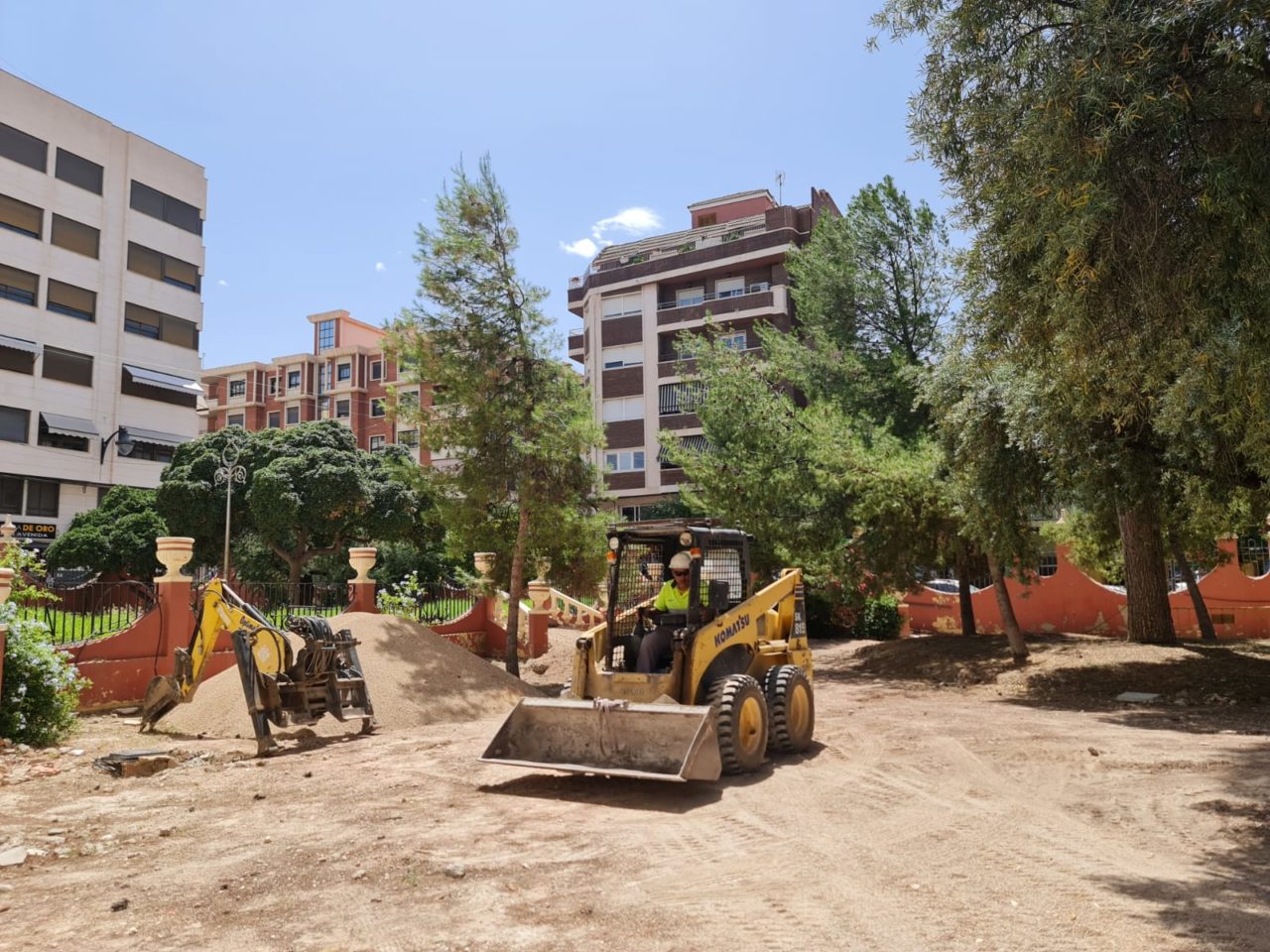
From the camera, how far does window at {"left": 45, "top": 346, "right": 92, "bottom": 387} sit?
4171cm

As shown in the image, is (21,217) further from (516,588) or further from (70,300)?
(516,588)

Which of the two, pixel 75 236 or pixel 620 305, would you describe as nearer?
pixel 75 236

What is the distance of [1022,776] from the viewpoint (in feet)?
30.5

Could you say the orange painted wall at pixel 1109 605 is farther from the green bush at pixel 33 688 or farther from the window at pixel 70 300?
the window at pixel 70 300

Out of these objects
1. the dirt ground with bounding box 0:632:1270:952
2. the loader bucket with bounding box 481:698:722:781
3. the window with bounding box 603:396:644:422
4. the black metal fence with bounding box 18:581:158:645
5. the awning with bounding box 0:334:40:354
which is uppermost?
the awning with bounding box 0:334:40:354

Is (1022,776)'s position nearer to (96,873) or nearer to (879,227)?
(96,873)

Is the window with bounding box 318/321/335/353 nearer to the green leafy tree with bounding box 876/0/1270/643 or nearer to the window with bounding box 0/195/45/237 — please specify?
the window with bounding box 0/195/45/237

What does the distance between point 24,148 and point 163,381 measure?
1128cm

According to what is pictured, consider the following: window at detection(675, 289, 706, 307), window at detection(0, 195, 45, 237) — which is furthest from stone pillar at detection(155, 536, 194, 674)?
window at detection(675, 289, 706, 307)

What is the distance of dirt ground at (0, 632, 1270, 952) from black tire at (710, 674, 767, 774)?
0.75ft

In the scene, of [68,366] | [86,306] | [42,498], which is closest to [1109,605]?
[42,498]

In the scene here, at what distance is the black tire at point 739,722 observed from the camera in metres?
8.83

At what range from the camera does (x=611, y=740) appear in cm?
873

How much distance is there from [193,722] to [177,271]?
136 feet
